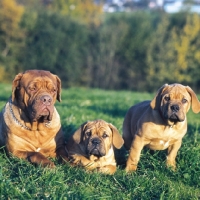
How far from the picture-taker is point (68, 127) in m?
7.61

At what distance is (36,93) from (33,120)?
378 mm

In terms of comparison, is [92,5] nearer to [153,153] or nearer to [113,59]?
[113,59]

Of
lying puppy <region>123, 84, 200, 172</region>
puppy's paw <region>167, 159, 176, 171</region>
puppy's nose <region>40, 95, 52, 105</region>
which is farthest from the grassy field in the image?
puppy's nose <region>40, 95, 52, 105</region>

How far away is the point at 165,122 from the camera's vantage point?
5.80 metres

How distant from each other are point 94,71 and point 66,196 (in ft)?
108

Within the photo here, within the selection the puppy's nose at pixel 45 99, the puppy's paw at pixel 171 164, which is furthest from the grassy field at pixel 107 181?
the puppy's nose at pixel 45 99

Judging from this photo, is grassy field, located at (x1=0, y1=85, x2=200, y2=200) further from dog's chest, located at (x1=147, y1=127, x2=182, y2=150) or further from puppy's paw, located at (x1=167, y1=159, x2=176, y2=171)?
dog's chest, located at (x1=147, y1=127, x2=182, y2=150)

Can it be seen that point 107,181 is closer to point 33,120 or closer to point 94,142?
point 94,142

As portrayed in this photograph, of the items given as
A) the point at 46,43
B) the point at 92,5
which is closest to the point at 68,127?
the point at 46,43

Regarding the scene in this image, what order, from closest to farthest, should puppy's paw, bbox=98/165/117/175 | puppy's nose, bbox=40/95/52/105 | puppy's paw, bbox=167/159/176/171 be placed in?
puppy's nose, bbox=40/95/52/105, puppy's paw, bbox=98/165/117/175, puppy's paw, bbox=167/159/176/171

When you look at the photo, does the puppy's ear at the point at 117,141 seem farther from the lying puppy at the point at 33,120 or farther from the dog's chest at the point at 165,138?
the lying puppy at the point at 33,120

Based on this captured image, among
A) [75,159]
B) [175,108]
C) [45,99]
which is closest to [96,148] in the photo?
[75,159]

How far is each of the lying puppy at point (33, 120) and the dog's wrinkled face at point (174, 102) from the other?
1.49m

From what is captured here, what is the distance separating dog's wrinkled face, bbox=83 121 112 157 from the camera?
18.0 ft
